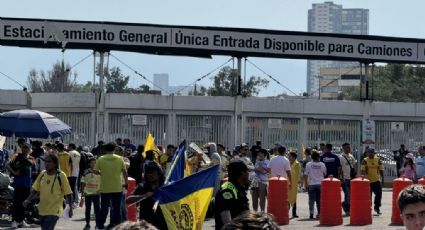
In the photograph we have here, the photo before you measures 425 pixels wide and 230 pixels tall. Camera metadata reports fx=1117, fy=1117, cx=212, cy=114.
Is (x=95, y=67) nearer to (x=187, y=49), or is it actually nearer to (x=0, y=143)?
(x=187, y=49)


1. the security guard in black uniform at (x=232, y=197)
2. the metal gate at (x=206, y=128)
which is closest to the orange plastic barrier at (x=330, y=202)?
the security guard in black uniform at (x=232, y=197)

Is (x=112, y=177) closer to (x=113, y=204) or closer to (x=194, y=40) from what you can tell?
(x=113, y=204)

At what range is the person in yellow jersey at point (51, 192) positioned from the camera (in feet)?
50.3

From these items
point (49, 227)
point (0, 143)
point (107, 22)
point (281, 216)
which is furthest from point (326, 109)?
point (49, 227)

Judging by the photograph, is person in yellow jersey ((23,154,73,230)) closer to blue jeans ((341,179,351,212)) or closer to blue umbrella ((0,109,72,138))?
blue jeans ((341,179,351,212))

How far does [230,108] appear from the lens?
39000 millimetres

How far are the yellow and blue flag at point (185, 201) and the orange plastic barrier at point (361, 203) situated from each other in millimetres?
10489

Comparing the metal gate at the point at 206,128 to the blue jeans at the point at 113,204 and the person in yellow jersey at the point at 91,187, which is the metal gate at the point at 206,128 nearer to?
the person in yellow jersey at the point at 91,187

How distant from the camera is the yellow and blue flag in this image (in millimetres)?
11992

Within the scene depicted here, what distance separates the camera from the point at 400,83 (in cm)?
10625

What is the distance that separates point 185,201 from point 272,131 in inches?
1116

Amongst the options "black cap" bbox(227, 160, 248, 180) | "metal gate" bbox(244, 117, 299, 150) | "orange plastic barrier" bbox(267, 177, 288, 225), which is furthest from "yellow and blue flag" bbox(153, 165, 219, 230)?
"metal gate" bbox(244, 117, 299, 150)

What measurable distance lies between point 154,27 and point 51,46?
342cm

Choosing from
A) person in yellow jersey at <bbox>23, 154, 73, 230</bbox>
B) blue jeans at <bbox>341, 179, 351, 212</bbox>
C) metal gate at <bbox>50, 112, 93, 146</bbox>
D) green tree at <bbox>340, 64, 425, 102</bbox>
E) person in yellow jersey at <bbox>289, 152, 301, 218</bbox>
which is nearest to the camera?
person in yellow jersey at <bbox>23, 154, 73, 230</bbox>
